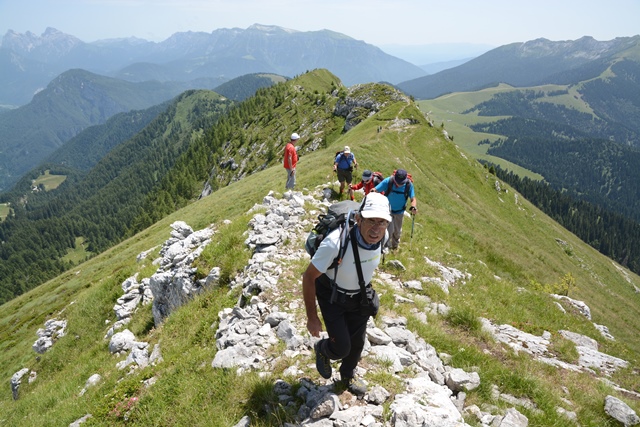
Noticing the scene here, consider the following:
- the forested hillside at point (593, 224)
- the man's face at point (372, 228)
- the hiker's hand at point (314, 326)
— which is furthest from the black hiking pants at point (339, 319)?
the forested hillside at point (593, 224)

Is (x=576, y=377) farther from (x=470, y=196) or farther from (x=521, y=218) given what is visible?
(x=521, y=218)

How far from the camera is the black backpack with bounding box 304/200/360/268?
17.0ft

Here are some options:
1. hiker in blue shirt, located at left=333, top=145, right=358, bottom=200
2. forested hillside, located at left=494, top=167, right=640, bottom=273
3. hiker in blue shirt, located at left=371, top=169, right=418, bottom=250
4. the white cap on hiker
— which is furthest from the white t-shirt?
forested hillside, located at left=494, top=167, right=640, bottom=273

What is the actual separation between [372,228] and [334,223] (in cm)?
59

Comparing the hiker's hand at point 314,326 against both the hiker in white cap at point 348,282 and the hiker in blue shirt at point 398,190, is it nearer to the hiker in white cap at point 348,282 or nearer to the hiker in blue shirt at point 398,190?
the hiker in white cap at point 348,282

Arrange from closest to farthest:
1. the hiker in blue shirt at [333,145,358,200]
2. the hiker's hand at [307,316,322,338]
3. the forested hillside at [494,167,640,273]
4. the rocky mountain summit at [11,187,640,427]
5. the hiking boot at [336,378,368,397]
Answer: the hiker's hand at [307,316,322,338], the rocky mountain summit at [11,187,640,427], the hiking boot at [336,378,368,397], the hiker in blue shirt at [333,145,358,200], the forested hillside at [494,167,640,273]

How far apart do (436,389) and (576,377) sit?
5701 mm

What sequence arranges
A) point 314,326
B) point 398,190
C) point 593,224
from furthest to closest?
point 593,224 < point 398,190 < point 314,326

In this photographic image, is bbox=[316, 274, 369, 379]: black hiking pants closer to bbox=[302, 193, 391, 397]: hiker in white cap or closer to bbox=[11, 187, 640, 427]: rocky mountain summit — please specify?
bbox=[302, 193, 391, 397]: hiker in white cap

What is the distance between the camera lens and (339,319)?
561 centimetres

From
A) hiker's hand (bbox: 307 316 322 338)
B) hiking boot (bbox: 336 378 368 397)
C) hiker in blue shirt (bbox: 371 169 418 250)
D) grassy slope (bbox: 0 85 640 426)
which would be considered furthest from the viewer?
hiker in blue shirt (bbox: 371 169 418 250)

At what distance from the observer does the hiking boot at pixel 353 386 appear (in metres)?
6.02

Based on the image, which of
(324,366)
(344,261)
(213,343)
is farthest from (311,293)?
(213,343)

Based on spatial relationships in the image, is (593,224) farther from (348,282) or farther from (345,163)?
(348,282)
